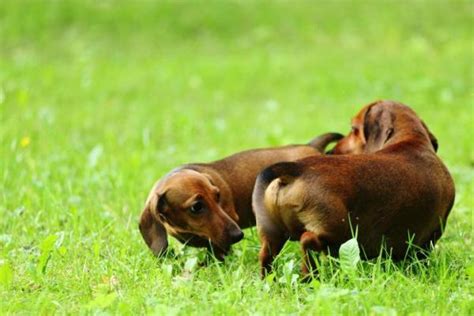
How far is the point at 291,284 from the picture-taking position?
4.38 metres

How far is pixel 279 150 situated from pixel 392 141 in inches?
40.1

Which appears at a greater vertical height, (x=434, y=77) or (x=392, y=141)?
(x=392, y=141)

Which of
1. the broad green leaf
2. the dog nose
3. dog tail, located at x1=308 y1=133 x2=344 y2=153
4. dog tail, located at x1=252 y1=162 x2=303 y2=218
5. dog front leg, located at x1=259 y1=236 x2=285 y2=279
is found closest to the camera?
the broad green leaf

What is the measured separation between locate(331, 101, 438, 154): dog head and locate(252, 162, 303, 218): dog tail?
0.86 meters

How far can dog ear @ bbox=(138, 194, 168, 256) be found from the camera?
5133 millimetres

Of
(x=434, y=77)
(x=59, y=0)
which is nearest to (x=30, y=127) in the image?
(x=434, y=77)

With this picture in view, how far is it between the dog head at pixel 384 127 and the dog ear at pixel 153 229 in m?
1.17

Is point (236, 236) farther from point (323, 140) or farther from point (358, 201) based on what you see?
point (323, 140)

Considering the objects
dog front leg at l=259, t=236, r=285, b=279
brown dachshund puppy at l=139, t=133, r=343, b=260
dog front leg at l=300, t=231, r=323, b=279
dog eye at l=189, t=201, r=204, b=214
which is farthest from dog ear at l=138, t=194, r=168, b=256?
dog front leg at l=300, t=231, r=323, b=279

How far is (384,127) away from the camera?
516 cm

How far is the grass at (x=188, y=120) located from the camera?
14.3 feet

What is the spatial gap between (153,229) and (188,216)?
0.80 ft

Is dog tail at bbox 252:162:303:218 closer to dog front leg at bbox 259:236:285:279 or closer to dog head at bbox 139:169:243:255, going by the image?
dog front leg at bbox 259:236:285:279

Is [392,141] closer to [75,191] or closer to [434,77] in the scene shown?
[75,191]
